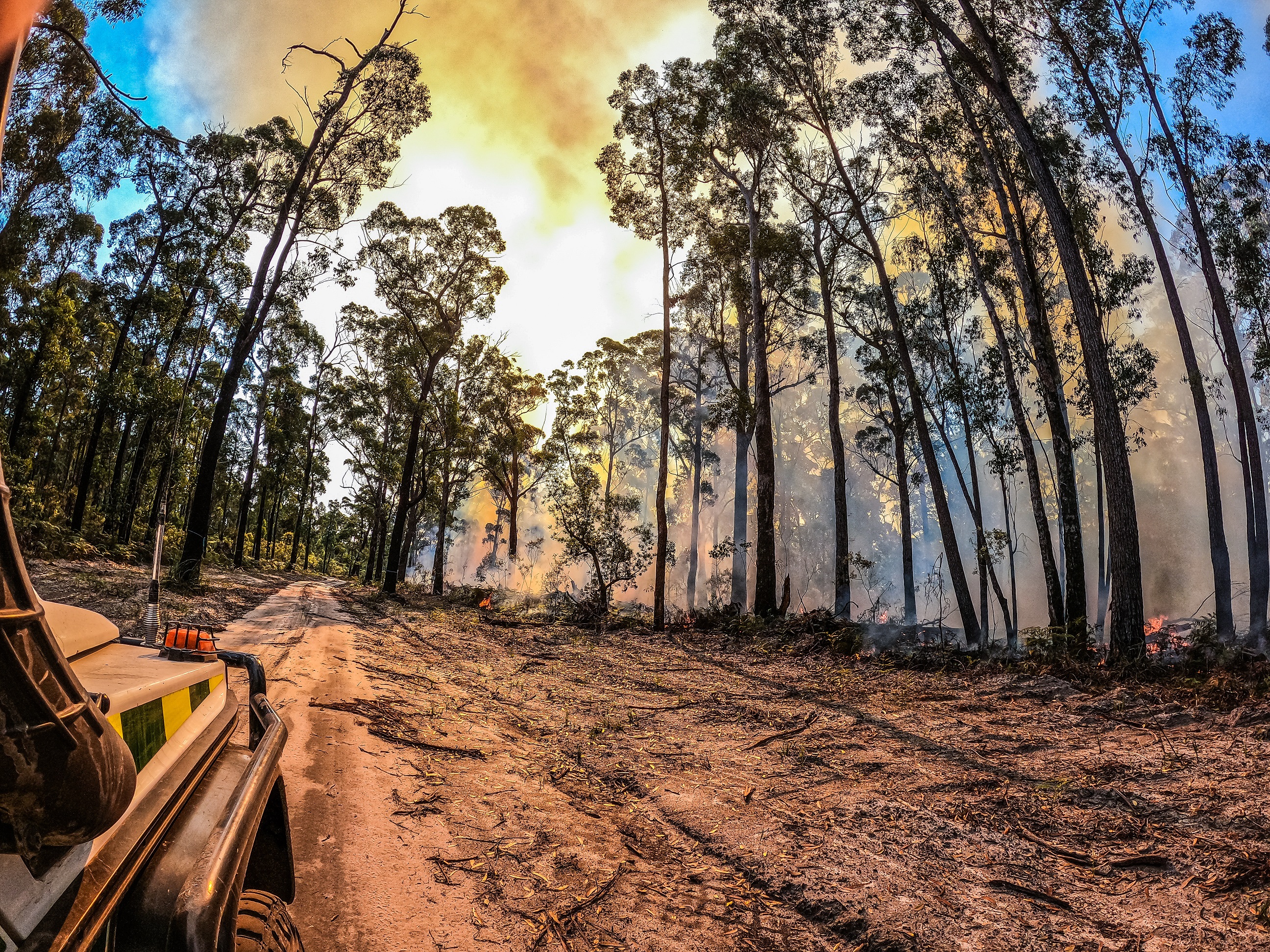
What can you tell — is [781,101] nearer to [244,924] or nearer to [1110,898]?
[1110,898]

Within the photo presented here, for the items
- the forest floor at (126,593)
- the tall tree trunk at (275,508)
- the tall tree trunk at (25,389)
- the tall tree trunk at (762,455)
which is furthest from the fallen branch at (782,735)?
the tall tree trunk at (275,508)

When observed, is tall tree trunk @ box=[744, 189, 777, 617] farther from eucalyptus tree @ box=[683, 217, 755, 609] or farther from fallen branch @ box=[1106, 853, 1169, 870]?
fallen branch @ box=[1106, 853, 1169, 870]

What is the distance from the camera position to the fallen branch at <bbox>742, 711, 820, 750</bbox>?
17.9ft

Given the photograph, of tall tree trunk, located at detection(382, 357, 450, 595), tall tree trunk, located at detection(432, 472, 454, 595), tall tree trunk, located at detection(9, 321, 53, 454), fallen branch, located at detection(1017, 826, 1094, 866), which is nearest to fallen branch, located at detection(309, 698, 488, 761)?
fallen branch, located at detection(1017, 826, 1094, 866)

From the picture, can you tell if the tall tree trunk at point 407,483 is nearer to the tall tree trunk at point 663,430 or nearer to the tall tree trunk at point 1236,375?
the tall tree trunk at point 663,430

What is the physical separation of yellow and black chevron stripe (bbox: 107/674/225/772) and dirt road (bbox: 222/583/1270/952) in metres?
1.16

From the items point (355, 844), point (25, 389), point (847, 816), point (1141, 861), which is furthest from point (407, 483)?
point (1141, 861)

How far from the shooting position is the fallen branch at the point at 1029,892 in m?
2.80

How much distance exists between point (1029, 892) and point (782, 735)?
9.67 ft

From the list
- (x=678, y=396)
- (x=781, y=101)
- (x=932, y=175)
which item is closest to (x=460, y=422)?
(x=678, y=396)

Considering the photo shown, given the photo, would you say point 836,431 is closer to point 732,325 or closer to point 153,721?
point 732,325

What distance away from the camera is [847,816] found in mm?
3828

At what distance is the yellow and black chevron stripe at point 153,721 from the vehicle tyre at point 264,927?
42 centimetres

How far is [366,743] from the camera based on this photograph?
4383 millimetres
